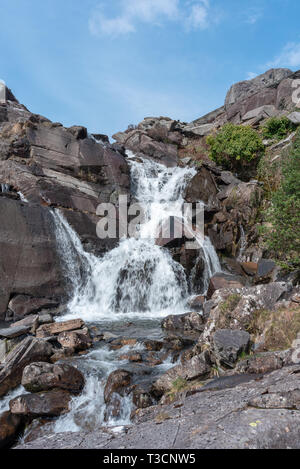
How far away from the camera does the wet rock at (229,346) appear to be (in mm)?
6504

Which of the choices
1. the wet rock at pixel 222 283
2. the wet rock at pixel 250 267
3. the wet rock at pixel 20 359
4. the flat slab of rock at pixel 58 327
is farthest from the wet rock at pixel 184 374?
the wet rock at pixel 250 267

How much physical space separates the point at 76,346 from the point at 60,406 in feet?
9.85

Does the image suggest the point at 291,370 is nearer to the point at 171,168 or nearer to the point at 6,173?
the point at 6,173

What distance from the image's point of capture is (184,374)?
260 inches

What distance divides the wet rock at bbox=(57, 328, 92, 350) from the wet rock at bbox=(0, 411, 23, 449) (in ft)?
10.3

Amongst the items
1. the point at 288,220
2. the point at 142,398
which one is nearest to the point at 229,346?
the point at 142,398

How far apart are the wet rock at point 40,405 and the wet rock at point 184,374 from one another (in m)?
1.96

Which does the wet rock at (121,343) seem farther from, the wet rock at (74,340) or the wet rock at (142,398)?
the wet rock at (142,398)

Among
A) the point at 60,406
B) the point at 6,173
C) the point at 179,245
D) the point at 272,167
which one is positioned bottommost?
the point at 60,406

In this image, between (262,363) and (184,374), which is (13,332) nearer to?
(184,374)

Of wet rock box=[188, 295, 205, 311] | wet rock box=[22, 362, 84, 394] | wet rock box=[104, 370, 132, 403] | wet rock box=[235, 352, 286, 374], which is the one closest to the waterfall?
wet rock box=[188, 295, 205, 311]

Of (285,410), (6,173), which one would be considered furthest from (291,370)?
(6,173)

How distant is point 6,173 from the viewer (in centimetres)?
1714

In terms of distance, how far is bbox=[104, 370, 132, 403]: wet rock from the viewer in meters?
6.69
